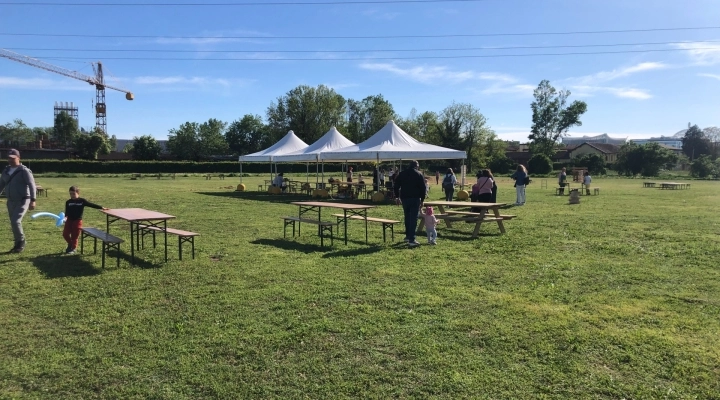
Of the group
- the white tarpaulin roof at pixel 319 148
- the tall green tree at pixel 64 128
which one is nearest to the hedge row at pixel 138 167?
the white tarpaulin roof at pixel 319 148

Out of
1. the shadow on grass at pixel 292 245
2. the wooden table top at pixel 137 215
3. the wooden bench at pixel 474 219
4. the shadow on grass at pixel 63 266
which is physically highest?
the wooden table top at pixel 137 215

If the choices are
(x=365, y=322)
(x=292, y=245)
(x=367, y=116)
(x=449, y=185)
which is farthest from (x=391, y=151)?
(x=367, y=116)

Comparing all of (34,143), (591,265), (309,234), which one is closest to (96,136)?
(34,143)

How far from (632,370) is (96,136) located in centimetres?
8133

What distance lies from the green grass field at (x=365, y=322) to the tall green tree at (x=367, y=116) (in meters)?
78.2

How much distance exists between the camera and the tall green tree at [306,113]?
8019cm

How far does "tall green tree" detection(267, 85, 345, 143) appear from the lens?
80.2 m

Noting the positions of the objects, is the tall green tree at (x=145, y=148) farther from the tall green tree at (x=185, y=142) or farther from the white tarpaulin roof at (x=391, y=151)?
the white tarpaulin roof at (x=391, y=151)

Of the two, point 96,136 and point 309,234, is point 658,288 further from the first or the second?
point 96,136

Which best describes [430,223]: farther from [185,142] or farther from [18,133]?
[18,133]

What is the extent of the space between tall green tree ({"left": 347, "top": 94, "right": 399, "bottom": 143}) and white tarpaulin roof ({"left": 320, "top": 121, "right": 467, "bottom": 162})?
64.4m

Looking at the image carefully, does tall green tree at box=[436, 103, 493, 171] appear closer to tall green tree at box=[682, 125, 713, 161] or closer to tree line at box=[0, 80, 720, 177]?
tree line at box=[0, 80, 720, 177]

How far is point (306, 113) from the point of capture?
8019cm

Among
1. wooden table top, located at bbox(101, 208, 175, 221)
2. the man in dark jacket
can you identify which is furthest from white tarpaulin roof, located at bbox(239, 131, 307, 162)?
wooden table top, located at bbox(101, 208, 175, 221)
